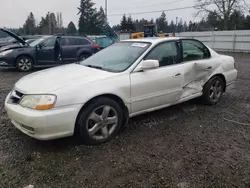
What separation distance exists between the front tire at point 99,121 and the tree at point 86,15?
5015cm

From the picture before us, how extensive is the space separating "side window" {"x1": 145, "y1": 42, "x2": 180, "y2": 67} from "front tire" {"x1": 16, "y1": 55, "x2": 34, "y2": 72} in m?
7.18

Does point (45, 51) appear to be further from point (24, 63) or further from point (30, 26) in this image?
point (30, 26)

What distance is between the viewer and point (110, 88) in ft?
10.8

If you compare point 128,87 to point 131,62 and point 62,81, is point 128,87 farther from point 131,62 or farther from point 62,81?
point 62,81

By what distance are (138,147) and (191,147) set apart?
71cm

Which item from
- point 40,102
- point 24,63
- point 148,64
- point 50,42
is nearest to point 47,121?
point 40,102

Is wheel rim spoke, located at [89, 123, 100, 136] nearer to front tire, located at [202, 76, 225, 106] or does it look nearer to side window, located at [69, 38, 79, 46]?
front tire, located at [202, 76, 225, 106]

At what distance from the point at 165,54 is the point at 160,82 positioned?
58cm

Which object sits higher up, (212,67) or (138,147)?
(212,67)

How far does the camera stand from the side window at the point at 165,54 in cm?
398

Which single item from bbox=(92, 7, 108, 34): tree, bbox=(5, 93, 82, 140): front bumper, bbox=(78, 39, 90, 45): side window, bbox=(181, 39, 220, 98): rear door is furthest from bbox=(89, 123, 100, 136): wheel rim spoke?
bbox=(92, 7, 108, 34): tree

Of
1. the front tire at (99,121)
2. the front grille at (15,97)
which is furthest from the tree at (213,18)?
the front grille at (15,97)

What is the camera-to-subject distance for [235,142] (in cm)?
346

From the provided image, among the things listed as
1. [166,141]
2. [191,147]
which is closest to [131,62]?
[166,141]
